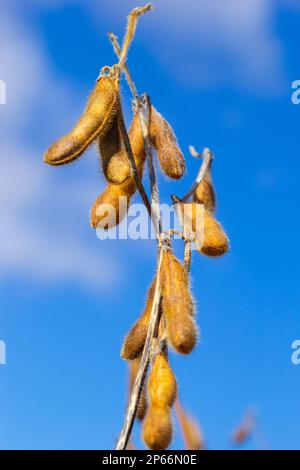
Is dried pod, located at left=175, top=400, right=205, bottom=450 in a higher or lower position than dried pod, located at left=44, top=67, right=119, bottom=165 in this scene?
lower

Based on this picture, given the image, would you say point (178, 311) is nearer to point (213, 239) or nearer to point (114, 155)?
point (213, 239)

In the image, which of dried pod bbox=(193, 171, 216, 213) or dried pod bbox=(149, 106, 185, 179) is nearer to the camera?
dried pod bbox=(149, 106, 185, 179)

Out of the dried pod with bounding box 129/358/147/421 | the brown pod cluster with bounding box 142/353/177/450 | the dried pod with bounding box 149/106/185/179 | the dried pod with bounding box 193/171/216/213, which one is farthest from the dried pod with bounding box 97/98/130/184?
the dried pod with bounding box 193/171/216/213

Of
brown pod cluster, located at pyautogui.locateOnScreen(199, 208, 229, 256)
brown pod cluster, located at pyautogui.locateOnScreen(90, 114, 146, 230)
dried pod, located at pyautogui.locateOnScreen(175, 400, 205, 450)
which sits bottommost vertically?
dried pod, located at pyautogui.locateOnScreen(175, 400, 205, 450)

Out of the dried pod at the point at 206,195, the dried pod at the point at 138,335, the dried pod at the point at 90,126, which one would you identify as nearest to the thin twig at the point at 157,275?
the dried pod at the point at 138,335

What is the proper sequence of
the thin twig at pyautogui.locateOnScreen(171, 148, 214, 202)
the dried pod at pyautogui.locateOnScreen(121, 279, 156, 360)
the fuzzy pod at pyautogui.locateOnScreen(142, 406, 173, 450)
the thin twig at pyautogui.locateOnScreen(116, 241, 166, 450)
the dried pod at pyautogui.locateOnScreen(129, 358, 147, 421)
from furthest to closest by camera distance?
the thin twig at pyautogui.locateOnScreen(171, 148, 214, 202) < the dried pod at pyautogui.locateOnScreen(121, 279, 156, 360) < the dried pod at pyautogui.locateOnScreen(129, 358, 147, 421) < the fuzzy pod at pyautogui.locateOnScreen(142, 406, 173, 450) < the thin twig at pyautogui.locateOnScreen(116, 241, 166, 450)

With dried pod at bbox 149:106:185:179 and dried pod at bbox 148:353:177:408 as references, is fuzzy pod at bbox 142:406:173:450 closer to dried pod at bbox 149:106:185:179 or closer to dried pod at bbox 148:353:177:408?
dried pod at bbox 148:353:177:408
